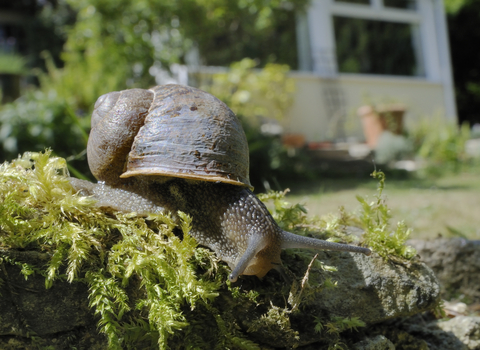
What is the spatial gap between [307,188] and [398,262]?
4.85 meters

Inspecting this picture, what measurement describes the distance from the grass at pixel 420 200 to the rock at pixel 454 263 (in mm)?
654

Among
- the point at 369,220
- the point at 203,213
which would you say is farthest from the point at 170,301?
the point at 369,220

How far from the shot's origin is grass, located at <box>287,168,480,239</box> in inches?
171

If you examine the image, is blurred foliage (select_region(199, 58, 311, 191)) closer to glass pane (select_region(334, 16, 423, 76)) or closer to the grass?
the grass

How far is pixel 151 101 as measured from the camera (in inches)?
72.0

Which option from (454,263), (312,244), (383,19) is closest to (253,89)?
(383,19)

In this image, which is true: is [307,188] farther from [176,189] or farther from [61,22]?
[61,22]

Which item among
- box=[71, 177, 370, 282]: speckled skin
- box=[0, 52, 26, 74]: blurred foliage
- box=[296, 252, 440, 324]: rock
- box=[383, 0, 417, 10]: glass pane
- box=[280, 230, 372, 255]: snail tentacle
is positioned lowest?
box=[296, 252, 440, 324]: rock

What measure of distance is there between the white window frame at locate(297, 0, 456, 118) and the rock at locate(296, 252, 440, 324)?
11.0 metres

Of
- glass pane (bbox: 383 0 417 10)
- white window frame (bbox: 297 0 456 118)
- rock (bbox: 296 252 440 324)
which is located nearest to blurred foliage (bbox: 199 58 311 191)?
white window frame (bbox: 297 0 456 118)

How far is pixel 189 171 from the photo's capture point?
163 cm

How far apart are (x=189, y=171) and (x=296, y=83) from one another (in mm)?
10592

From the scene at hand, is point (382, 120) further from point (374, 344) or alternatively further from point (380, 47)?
point (374, 344)

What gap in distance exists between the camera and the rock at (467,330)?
2064 mm
